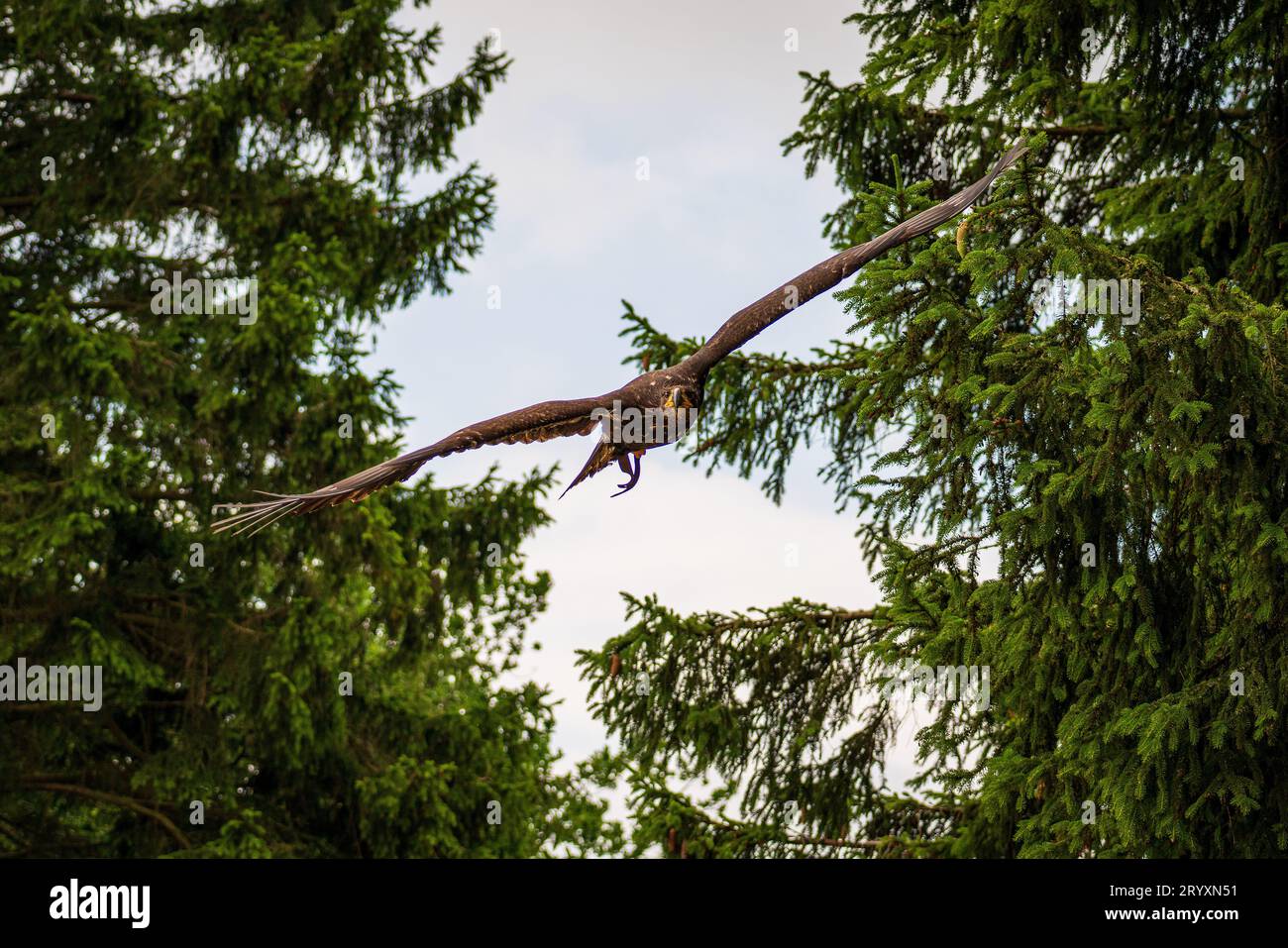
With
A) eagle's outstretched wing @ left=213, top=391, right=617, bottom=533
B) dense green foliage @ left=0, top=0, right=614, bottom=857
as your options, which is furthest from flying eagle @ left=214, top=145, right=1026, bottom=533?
dense green foliage @ left=0, top=0, right=614, bottom=857

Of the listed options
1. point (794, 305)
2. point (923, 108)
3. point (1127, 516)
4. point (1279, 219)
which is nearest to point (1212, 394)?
point (1127, 516)

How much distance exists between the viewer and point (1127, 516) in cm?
489

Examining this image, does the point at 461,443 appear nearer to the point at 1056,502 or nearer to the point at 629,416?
the point at 629,416

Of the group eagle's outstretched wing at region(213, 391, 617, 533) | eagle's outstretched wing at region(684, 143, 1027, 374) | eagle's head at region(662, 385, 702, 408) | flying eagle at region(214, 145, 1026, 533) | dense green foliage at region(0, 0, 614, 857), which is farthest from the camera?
dense green foliage at region(0, 0, 614, 857)

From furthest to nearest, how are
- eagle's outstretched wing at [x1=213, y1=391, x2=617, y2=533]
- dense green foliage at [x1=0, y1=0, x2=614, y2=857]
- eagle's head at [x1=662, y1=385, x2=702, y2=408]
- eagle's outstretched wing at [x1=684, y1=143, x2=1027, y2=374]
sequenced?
dense green foliage at [x1=0, y1=0, x2=614, y2=857], eagle's outstretched wing at [x1=684, y1=143, x2=1027, y2=374], eagle's head at [x1=662, y1=385, x2=702, y2=408], eagle's outstretched wing at [x1=213, y1=391, x2=617, y2=533]

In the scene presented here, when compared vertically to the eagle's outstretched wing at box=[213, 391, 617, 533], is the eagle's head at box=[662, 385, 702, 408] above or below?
above

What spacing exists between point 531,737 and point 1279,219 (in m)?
9.36

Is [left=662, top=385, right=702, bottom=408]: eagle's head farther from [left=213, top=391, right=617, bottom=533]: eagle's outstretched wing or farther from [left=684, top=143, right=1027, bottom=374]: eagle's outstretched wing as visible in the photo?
[left=213, top=391, right=617, bottom=533]: eagle's outstretched wing

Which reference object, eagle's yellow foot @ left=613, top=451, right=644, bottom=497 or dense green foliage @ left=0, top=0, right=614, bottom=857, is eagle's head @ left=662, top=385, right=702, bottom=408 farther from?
dense green foliage @ left=0, top=0, right=614, bottom=857

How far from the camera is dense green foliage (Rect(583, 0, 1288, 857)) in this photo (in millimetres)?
4621

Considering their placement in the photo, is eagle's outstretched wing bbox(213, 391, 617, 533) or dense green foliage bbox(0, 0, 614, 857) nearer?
eagle's outstretched wing bbox(213, 391, 617, 533)

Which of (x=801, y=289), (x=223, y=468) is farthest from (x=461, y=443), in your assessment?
(x=223, y=468)

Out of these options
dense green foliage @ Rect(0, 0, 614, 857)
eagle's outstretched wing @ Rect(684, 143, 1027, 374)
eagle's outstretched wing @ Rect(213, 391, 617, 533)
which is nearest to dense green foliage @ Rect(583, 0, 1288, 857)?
eagle's outstretched wing @ Rect(684, 143, 1027, 374)

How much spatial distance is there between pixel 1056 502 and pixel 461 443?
2.21 meters
